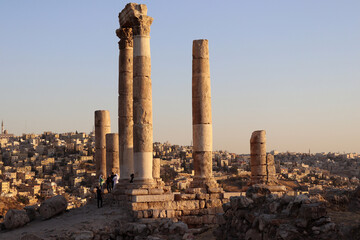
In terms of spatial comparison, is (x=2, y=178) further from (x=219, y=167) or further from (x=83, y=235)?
(x=83, y=235)

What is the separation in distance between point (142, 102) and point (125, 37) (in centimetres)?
474

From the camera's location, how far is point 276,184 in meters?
28.0

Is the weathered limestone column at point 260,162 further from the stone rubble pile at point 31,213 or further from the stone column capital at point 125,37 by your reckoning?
the stone rubble pile at point 31,213

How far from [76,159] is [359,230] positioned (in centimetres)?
9651

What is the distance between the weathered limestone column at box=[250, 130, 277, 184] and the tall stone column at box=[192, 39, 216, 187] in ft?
14.7

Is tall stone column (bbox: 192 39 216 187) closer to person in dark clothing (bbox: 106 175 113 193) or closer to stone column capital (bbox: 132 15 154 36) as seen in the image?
stone column capital (bbox: 132 15 154 36)

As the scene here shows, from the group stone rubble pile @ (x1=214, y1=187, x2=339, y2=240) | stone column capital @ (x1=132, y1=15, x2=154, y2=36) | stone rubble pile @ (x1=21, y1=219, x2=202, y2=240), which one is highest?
stone column capital @ (x1=132, y1=15, x2=154, y2=36)

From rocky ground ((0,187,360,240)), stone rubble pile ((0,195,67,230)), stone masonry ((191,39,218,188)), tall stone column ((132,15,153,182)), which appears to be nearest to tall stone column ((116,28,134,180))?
tall stone column ((132,15,153,182))

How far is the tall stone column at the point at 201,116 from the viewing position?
24.5 meters

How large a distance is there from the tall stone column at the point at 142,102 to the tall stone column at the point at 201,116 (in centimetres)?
244

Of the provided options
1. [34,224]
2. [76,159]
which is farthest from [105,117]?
[76,159]

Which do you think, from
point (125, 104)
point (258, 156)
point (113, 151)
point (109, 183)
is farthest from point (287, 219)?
point (113, 151)

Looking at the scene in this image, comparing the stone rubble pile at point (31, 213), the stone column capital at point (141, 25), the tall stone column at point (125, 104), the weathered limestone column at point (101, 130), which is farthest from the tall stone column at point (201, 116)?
the weathered limestone column at point (101, 130)

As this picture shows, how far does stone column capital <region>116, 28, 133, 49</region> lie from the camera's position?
86.2 ft
